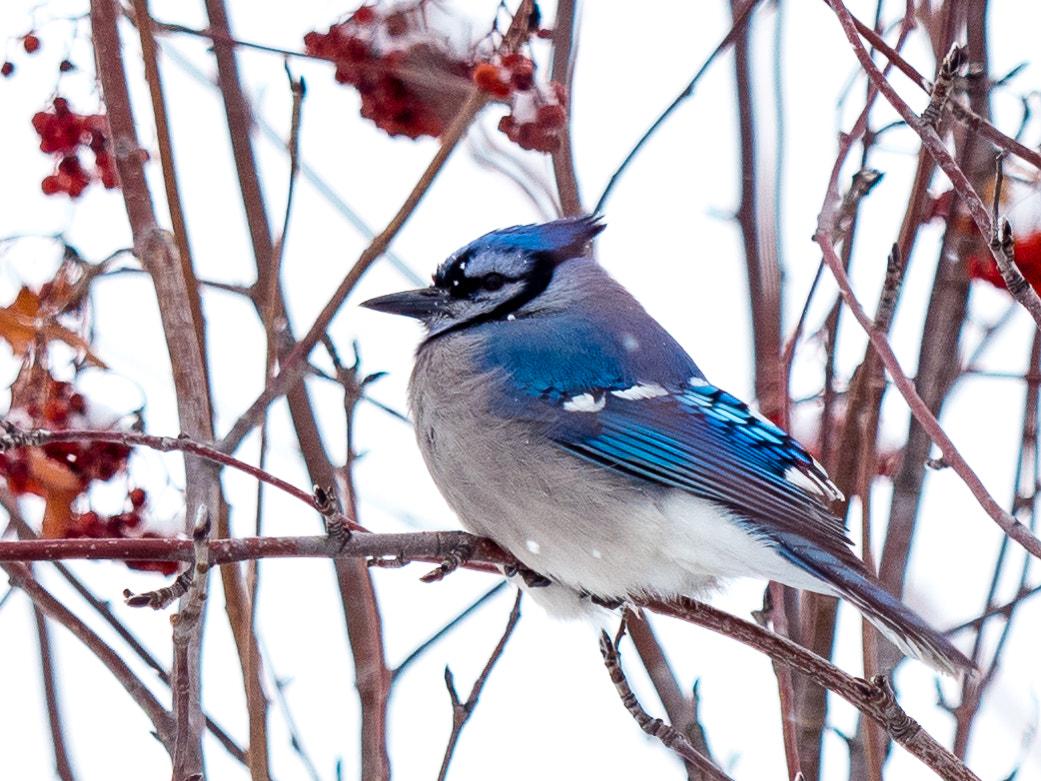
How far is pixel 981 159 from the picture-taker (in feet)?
8.27

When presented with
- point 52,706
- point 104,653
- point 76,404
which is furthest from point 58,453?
point 104,653

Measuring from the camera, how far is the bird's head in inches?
116

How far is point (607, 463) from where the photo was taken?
8.38 ft

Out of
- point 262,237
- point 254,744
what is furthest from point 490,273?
point 254,744

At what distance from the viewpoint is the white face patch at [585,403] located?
8.71 ft

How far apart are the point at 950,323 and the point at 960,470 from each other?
0.88 metres

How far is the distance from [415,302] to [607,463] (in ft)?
2.17

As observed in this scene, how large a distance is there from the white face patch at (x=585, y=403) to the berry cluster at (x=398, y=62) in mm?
603

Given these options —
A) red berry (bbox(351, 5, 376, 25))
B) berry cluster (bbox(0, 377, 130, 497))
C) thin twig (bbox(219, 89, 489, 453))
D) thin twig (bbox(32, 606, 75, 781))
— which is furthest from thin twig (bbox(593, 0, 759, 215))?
thin twig (bbox(32, 606, 75, 781))

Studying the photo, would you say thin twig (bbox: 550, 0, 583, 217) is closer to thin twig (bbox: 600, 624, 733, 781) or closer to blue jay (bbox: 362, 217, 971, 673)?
blue jay (bbox: 362, 217, 971, 673)

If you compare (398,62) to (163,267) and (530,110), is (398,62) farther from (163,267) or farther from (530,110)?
(163,267)

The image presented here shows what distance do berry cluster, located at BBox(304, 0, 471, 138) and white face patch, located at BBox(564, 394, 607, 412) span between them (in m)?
0.60

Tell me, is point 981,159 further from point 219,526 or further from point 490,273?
point 219,526

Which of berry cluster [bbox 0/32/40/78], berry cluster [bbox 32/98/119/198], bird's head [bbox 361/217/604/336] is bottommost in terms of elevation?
bird's head [bbox 361/217/604/336]
